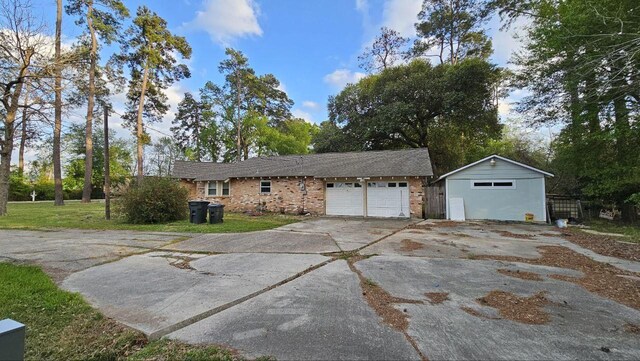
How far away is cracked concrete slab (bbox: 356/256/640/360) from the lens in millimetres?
2609

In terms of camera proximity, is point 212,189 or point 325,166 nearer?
point 325,166

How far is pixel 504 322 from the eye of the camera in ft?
10.5

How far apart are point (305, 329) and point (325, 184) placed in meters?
13.4

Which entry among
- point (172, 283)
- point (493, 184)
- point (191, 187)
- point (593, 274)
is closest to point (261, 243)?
point (172, 283)

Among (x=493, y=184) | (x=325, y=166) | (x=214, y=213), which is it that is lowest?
(x=214, y=213)

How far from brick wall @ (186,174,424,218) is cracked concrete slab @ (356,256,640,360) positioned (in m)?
9.45

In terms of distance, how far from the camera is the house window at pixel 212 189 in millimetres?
18594

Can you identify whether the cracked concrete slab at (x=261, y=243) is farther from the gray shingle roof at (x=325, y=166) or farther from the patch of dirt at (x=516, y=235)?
the gray shingle roof at (x=325, y=166)

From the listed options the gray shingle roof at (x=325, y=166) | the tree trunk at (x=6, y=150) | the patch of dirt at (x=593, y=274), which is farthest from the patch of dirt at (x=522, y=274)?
the tree trunk at (x=6, y=150)

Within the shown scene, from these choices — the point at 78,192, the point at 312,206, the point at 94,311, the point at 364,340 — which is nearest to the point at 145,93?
the point at 78,192

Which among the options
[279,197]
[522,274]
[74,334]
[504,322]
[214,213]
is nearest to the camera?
[74,334]

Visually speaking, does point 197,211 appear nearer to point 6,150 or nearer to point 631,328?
point 6,150

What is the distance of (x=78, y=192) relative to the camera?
32562 millimetres

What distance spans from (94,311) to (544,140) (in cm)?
3259
